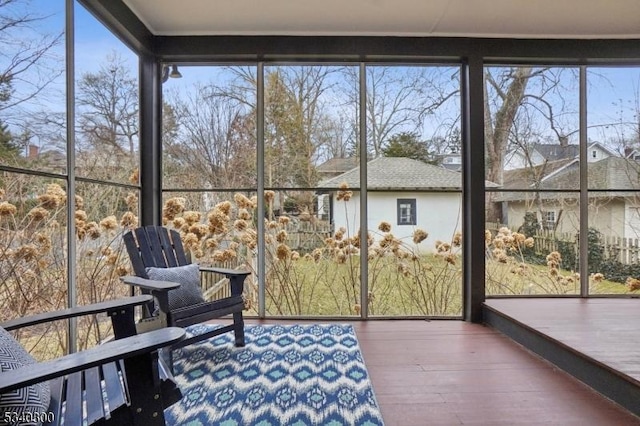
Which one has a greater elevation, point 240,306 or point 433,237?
point 433,237

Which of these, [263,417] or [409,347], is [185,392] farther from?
[409,347]

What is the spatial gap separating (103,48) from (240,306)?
229 centimetres

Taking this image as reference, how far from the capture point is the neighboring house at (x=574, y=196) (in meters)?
3.44

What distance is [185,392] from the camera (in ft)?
6.62

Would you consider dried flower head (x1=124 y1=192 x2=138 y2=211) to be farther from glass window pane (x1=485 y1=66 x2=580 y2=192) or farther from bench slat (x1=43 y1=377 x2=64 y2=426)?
glass window pane (x1=485 y1=66 x2=580 y2=192)

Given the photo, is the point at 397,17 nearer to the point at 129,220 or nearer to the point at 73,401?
the point at 129,220

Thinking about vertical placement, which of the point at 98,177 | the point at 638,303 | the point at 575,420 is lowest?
the point at 575,420

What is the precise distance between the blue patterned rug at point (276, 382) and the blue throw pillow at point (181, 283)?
0.42 meters

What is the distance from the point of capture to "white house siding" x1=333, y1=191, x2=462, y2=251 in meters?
3.38

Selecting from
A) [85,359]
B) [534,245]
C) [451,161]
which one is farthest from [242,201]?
[534,245]

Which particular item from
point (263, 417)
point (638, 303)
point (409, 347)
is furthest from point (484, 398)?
point (638, 303)

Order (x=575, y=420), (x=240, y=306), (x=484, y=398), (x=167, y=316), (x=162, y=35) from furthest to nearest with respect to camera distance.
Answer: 1. (x=162, y=35)
2. (x=240, y=306)
3. (x=167, y=316)
4. (x=484, y=398)
5. (x=575, y=420)

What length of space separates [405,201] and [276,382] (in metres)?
2.06

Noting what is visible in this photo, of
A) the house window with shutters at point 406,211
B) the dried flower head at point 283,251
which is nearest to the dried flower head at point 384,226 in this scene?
the house window with shutters at point 406,211
